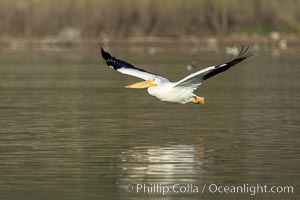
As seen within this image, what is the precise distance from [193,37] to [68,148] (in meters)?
34.6

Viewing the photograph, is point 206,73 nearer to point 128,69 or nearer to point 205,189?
point 128,69

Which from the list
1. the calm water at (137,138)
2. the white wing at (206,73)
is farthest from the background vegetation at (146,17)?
the white wing at (206,73)

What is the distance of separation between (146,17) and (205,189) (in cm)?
3654

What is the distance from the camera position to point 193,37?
48062 mm

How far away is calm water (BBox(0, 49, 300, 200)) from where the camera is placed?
11.2 meters

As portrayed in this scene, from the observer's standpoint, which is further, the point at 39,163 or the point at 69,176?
the point at 39,163

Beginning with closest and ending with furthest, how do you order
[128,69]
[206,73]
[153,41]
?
[206,73], [128,69], [153,41]

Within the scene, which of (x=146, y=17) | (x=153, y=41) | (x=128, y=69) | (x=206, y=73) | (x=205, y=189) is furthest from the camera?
(x=153, y=41)

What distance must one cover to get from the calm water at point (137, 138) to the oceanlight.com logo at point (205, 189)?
10 centimetres

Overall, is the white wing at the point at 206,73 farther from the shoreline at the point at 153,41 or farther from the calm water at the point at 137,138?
the shoreline at the point at 153,41

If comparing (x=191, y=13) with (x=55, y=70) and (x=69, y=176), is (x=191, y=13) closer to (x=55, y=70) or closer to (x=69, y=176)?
(x=55, y=70)

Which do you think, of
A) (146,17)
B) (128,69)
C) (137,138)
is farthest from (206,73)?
(146,17)

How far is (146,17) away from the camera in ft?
154

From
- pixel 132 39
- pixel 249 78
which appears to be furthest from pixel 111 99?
pixel 132 39
